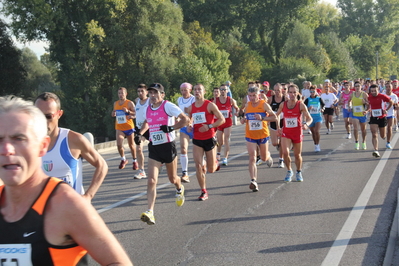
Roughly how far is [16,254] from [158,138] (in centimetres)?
575

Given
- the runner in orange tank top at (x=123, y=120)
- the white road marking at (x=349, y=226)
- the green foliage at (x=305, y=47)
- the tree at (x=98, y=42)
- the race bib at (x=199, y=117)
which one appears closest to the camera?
the white road marking at (x=349, y=226)

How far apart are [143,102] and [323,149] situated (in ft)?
21.2

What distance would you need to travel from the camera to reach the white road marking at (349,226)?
17.9 ft

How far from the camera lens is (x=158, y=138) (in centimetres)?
776

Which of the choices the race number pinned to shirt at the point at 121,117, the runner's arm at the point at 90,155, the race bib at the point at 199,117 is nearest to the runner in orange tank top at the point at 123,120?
the race number pinned to shirt at the point at 121,117

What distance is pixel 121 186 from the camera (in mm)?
10359

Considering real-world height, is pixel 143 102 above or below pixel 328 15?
below

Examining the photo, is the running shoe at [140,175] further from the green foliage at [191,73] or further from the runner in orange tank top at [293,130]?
the green foliage at [191,73]

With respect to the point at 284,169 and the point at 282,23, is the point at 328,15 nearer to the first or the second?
the point at 282,23

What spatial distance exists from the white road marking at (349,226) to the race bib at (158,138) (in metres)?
2.87

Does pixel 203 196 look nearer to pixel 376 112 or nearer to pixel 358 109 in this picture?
pixel 376 112

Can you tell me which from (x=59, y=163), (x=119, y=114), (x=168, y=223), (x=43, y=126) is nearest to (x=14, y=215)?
(x=43, y=126)

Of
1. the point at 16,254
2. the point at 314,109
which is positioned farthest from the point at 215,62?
the point at 16,254

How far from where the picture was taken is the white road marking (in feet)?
17.9
